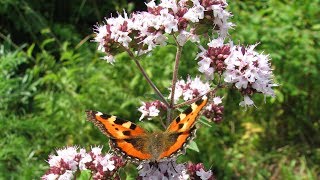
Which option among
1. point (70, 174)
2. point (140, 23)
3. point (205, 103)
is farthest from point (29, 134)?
point (205, 103)

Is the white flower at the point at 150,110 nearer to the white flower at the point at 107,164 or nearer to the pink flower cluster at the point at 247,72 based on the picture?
the white flower at the point at 107,164

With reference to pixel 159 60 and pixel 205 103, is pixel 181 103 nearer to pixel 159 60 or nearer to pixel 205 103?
pixel 205 103

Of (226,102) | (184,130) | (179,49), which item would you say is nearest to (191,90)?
(179,49)

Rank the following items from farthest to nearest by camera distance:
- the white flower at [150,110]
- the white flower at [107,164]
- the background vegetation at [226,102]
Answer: the background vegetation at [226,102], the white flower at [150,110], the white flower at [107,164]

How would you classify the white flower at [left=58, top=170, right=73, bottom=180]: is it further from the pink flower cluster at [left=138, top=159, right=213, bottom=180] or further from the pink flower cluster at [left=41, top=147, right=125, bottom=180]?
the pink flower cluster at [left=138, top=159, right=213, bottom=180]

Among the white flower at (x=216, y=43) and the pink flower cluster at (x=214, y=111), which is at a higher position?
the white flower at (x=216, y=43)

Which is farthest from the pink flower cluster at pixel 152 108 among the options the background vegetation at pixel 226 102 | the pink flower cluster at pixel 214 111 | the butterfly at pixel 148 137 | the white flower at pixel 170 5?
the background vegetation at pixel 226 102

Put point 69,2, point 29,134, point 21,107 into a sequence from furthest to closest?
point 69,2 < point 21,107 < point 29,134
